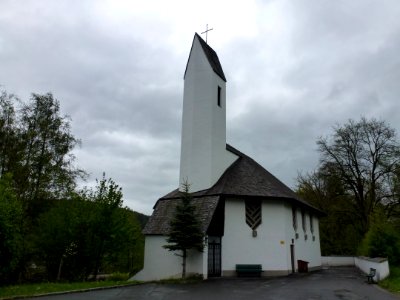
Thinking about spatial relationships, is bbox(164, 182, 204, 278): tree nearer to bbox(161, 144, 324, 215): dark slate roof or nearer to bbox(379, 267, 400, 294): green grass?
bbox(161, 144, 324, 215): dark slate roof

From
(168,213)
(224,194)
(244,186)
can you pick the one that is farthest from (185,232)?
(244,186)

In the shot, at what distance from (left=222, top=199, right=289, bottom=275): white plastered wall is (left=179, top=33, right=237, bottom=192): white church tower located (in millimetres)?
2811

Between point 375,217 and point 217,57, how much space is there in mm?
16999

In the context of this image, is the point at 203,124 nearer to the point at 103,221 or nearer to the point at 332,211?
the point at 103,221

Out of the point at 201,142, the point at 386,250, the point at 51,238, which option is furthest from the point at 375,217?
the point at 51,238

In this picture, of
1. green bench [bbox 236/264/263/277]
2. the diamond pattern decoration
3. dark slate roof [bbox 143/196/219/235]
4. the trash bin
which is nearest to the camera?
dark slate roof [bbox 143/196/219/235]

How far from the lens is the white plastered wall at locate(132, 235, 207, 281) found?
70.5ft

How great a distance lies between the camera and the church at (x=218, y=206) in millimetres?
22812

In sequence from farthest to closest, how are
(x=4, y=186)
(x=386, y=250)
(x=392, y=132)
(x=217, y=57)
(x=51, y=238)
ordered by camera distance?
(x=392, y=132) < (x=217, y=57) < (x=386, y=250) < (x=51, y=238) < (x=4, y=186)

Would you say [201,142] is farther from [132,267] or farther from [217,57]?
[132,267]

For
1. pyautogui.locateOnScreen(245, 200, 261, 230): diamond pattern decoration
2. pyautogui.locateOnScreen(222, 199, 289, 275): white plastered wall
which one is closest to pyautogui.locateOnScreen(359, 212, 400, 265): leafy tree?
pyautogui.locateOnScreen(222, 199, 289, 275): white plastered wall

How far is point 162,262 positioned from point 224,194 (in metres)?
5.59

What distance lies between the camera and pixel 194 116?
87.7 ft

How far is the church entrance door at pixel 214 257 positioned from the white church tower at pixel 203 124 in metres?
3.79
